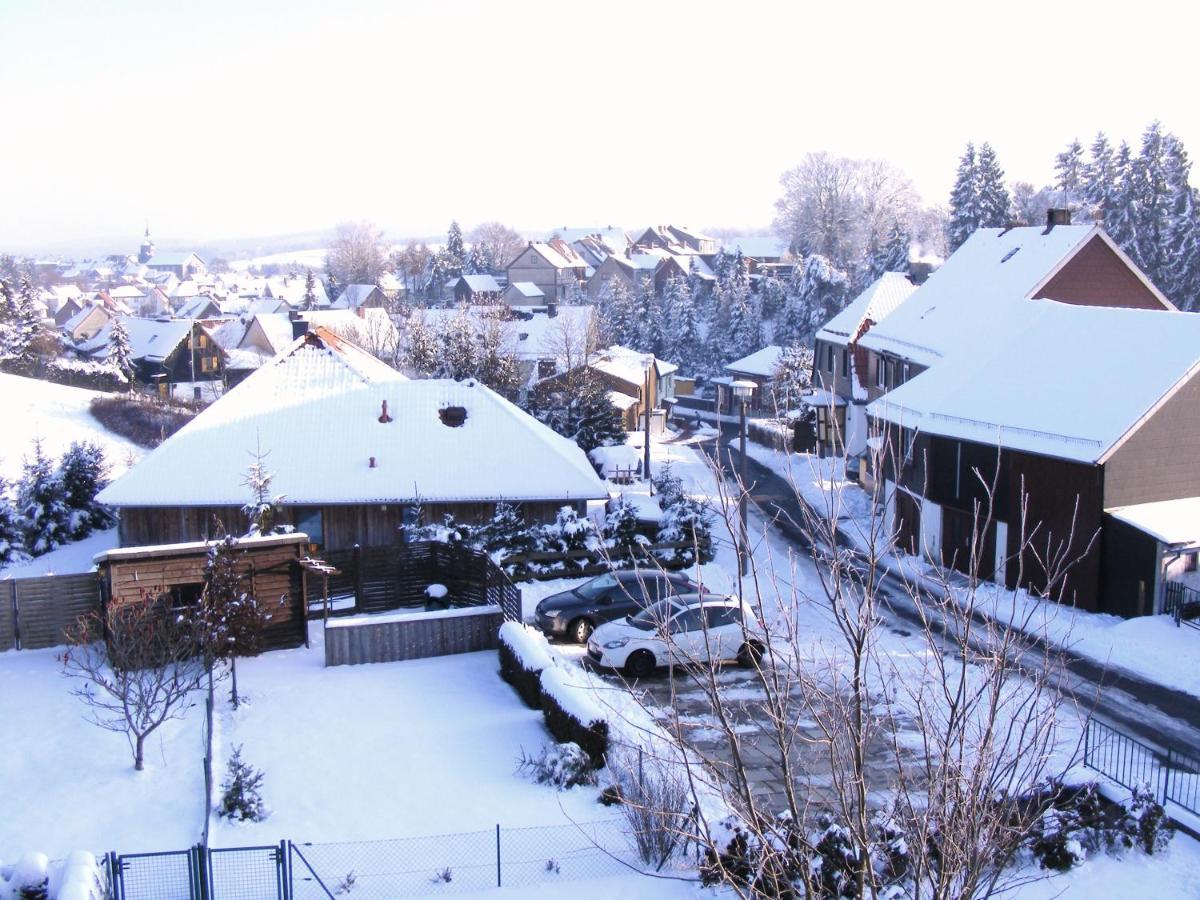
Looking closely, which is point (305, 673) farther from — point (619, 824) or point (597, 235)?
point (597, 235)

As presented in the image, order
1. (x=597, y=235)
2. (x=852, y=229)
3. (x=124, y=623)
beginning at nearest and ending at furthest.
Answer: (x=124, y=623)
(x=852, y=229)
(x=597, y=235)

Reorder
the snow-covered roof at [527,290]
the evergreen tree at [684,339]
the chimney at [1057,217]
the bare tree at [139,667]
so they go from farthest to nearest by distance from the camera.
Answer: the snow-covered roof at [527,290]
the evergreen tree at [684,339]
the chimney at [1057,217]
the bare tree at [139,667]

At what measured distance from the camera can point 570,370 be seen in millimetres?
48438

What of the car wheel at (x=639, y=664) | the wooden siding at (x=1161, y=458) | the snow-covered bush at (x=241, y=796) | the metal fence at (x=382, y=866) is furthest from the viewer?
the wooden siding at (x=1161, y=458)

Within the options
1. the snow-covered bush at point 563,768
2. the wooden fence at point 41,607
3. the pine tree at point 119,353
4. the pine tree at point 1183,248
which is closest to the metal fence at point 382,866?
the snow-covered bush at point 563,768

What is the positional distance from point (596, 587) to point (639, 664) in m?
3.22

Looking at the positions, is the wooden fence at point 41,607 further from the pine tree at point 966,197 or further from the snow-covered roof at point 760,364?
the pine tree at point 966,197

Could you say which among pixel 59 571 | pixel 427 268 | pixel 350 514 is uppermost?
pixel 427 268

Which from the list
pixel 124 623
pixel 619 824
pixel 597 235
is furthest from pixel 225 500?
pixel 597 235

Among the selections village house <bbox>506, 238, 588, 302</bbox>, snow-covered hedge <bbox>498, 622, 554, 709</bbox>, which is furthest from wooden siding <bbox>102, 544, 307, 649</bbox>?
village house <bbox>506, 238, 588, 302</bbox>

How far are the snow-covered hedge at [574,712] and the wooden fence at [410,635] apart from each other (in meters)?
4.14

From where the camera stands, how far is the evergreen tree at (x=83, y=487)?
3541 centimetres

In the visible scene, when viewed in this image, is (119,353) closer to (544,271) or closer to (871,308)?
(871,308)

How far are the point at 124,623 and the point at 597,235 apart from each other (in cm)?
12701
